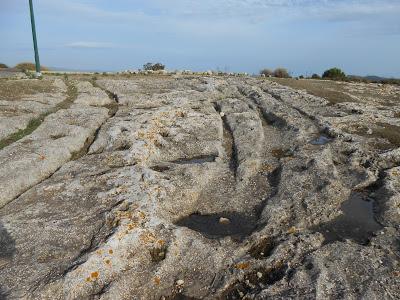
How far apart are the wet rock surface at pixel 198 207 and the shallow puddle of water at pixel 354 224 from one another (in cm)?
6

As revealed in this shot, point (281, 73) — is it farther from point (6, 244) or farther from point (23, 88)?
point (6, 244)

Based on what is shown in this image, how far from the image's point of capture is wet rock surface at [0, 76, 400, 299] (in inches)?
402

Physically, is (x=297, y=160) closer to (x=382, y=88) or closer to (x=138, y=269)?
(x=138, y=269)

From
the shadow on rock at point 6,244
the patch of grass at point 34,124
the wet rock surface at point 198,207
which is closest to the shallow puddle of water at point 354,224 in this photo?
the wet rock surface at point 198,207

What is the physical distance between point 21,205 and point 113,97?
662 inches

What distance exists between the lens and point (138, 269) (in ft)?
35.0

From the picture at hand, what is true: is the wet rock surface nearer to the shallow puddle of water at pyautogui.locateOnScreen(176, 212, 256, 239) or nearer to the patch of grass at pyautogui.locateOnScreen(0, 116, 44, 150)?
the shallow puddle of water at pyautogui.locateOnScreen(176, 212, 256, 239)

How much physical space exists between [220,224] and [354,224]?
4383mm

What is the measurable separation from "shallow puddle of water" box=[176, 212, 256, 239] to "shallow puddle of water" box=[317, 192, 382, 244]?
7.67 ft

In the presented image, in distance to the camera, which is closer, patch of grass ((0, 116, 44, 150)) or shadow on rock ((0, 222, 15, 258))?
shadow on rock ((0, 222, 15, 258))

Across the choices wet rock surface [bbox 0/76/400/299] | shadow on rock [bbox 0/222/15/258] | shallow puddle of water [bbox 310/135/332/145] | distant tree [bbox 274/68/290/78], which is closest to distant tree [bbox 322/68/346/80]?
distant tree [bbox 274/68/290/78]

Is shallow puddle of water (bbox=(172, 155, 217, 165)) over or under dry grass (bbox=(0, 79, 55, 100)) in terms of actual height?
under

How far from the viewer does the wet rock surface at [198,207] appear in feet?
33.5

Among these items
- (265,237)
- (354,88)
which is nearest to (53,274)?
(265,237)
